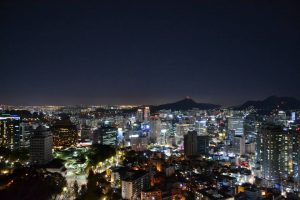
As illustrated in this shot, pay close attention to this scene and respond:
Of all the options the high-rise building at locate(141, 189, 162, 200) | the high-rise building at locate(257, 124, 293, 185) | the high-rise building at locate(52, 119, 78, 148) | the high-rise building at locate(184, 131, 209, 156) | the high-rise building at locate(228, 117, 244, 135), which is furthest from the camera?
the high-rise building at locate(228, 117, 244, 135)

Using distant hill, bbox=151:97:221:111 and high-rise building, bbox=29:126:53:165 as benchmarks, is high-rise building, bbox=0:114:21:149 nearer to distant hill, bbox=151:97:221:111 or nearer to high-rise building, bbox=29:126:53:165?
high-rise building, bbox=29:126:53:165

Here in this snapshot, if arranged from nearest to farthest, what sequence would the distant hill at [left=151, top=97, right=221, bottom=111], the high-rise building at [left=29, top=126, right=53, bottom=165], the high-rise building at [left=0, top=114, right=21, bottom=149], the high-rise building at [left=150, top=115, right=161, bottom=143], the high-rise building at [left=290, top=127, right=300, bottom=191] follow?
the high-rise building at [left=290, top=127, right=300, bottom=191], the high-rise building at [left=29, top=126, right=53, bottom=165], the high-rise building at [left=0, top=114, right=21, bottom=149], the high-rise building at [left=150, top=115, right=161, bottom=143], the distant hill at [left=151, top=97, right=221, bottom=111]

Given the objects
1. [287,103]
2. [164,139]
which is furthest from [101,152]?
[287,103]

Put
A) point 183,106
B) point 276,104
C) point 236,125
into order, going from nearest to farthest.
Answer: point 236,125 → point 276,104 → point 183,106

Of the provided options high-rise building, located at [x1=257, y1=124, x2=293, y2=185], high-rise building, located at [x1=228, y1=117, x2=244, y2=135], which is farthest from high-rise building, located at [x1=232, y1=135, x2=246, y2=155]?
high-rise building, located at [x1=228, y1=117, x2=244, y2=135]

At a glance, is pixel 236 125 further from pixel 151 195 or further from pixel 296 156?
pixel 151 195

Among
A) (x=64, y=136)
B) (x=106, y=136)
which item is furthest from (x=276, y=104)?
(x=64, y=136)

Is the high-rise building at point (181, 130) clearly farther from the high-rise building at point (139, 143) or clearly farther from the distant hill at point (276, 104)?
the distant hill at point (276, 104)
